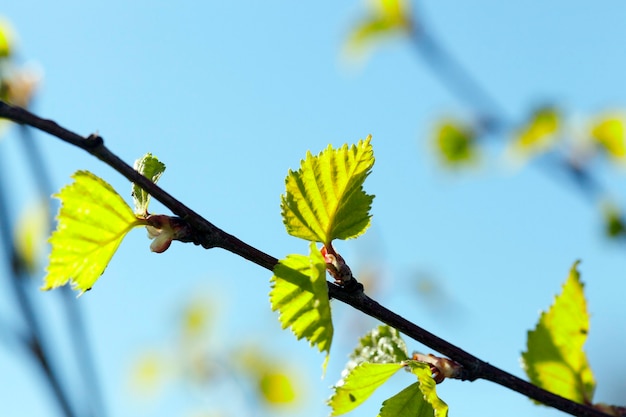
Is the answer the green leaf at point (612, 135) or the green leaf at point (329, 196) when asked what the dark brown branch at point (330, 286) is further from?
the green leaf at point (612, 135)

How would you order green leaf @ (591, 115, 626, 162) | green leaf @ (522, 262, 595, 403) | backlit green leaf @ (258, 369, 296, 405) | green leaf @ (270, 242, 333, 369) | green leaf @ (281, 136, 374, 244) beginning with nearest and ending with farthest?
green leaf @ (270, 242, 333, 369) < green leaf @ (281, 136, 374, 244) < green leaf @ (522, 262, 595, 403) < backlit green leaf @ (258, 369, 296, 405) < green leaf @ (591, 115, 626, 162)

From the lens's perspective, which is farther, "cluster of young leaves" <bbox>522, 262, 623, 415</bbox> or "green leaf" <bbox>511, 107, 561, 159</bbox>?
"green leaf" <bbox>511, 107, 561, 159</bbox>

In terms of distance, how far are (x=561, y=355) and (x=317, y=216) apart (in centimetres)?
47

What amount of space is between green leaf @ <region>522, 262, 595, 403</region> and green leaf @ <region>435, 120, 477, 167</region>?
1.63m

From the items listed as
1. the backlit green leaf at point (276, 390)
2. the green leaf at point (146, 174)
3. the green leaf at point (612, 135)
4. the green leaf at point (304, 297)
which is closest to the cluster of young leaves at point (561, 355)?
the green leaf at point (304, 297)

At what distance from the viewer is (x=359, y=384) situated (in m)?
0.92

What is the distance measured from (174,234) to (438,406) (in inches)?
13.9

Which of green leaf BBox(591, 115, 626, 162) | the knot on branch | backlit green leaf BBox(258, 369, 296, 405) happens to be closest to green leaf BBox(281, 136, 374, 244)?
the knot on branch

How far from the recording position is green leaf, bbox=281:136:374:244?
89cm

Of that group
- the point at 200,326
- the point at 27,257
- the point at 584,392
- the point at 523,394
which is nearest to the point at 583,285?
the point at 584,392

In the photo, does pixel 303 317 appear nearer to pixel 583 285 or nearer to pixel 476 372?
pixel 476 372

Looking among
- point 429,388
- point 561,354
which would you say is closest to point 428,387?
point 429,388

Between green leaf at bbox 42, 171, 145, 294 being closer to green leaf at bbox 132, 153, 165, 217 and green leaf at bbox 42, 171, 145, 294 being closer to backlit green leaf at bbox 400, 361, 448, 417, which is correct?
green leaf at bbox 132, 153, 165, 217

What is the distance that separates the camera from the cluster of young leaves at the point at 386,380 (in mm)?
820
